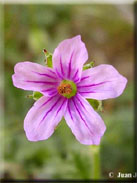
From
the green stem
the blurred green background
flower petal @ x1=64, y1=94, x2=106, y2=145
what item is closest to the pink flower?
flower petal @ x1=64, y1=94, x2=106, y2=145

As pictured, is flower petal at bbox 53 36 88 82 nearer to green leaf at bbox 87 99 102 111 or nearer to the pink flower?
the pink flower

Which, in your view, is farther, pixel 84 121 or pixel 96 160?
pixel 96 160

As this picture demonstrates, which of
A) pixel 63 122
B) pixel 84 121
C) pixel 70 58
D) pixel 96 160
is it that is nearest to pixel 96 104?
pixel 84 121

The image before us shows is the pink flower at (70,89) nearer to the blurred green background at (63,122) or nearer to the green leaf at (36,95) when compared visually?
the green leaf at (36,95)

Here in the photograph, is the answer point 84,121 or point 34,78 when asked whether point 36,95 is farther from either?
point 84,121

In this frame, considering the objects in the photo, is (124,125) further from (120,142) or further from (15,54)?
(15,54)

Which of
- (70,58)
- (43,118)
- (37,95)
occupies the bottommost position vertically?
(43,118)

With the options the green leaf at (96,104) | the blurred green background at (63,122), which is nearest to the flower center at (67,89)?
the green leaf at (96,104)

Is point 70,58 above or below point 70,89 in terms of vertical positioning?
above
